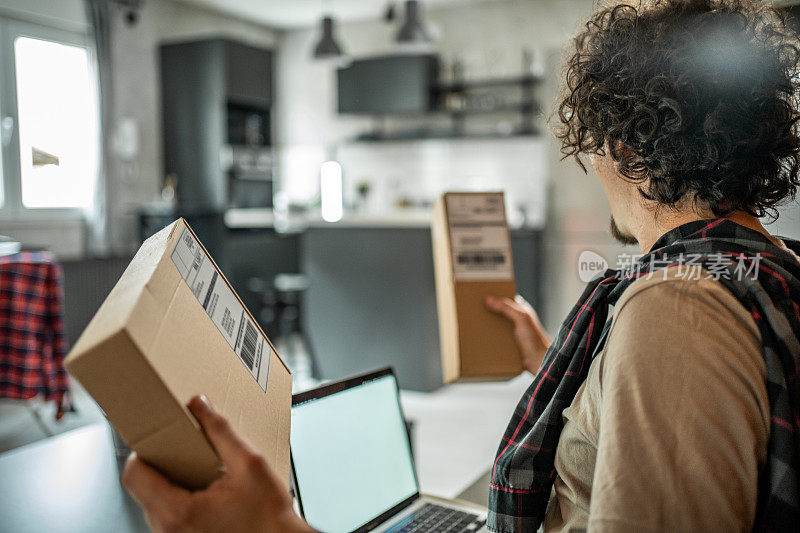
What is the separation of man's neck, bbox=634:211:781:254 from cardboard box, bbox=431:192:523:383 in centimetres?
48

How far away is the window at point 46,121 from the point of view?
5.08m

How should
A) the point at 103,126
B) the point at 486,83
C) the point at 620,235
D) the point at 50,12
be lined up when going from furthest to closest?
the point at 486,83 < the point at 103,126 < the point at 50,12 < the point at 620,235

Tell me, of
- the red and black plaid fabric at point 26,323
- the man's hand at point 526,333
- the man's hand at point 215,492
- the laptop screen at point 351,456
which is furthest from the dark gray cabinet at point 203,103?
the man's hand at point 215,492

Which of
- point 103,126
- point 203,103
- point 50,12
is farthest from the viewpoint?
point 203,103

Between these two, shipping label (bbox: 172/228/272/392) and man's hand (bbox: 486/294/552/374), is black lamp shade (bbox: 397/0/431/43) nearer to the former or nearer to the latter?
man's hand (bbox: 486/294/552/374)

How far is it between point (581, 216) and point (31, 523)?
125 inches

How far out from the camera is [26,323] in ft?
10.00

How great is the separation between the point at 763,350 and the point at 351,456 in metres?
0.57

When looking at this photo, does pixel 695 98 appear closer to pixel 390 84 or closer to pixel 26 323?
pixel 26 323

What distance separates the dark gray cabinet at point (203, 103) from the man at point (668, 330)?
5.61m

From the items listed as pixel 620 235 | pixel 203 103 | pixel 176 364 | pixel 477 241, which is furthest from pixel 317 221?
pixel 176 364

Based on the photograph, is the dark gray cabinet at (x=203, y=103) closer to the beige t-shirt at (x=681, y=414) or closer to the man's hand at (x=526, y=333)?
the man's hand at (x=526, y=333)

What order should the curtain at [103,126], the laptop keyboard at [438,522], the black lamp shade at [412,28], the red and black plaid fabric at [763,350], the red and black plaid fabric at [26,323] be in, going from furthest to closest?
the curtain at [103,126]
the black lamp shade at [412,28]
the red and black plaid fabric at [26,323]
the laptop keyboard at [438,522]
the red and black plaid fabric at [763,350]

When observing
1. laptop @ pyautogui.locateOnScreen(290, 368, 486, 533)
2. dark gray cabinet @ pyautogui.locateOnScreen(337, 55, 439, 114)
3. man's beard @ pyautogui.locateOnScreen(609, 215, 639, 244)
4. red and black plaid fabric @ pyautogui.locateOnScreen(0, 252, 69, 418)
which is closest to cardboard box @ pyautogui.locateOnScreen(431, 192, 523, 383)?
laptop @ pyautogui.locateOnScreen(290, 368, 486, 533)
